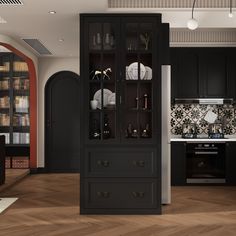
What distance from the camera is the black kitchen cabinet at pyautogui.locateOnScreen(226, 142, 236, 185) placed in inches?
276

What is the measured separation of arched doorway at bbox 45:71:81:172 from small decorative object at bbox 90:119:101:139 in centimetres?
383

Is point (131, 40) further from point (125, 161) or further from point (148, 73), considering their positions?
point (125, 161)

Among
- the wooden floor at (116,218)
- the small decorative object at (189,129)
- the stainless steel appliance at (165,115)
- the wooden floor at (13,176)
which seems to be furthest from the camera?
the small decorative object at (189,129)

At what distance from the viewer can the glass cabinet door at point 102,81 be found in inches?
198

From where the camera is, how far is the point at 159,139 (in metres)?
5.00

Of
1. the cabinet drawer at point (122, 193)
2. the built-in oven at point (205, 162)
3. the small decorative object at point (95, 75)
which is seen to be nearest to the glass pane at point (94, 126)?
the small decorative object at point (95, 75)

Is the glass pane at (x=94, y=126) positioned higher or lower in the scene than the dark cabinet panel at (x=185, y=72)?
lower

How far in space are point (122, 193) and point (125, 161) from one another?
1.29ft

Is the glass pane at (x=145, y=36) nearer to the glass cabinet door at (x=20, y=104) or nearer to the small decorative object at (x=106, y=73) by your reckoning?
the small decorative object at (x=106, y=73)

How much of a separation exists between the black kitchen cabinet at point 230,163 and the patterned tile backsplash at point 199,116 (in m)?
0.69

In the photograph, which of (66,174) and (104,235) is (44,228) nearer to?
(104,235)

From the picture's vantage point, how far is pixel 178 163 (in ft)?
23.2

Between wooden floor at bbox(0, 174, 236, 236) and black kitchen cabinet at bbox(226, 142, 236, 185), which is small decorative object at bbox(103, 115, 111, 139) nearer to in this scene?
wooden floor at bbox(0, 174, 236, 236)

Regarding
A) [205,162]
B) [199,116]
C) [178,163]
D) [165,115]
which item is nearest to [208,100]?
[199,116]
